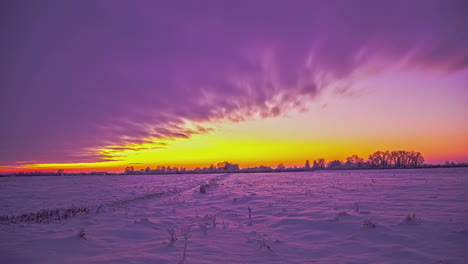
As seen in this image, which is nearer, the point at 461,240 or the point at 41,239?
the point at 461,240

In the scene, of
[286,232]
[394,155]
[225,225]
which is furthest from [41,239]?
[394,155]

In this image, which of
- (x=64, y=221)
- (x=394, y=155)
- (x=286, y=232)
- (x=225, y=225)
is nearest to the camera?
(x=286, y=232)

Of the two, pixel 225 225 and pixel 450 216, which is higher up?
pixel 450 216

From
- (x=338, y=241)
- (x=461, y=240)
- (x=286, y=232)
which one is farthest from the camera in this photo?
(x=286, y=232)

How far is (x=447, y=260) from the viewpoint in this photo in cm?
435

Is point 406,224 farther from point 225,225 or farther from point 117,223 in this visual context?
point 117,223

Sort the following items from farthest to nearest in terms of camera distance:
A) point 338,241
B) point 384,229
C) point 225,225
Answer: point 225,225, point 384,229, point 338,241

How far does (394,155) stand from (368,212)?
172 metres

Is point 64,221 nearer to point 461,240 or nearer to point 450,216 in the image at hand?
point 461,240

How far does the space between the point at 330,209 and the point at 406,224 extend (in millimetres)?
3156

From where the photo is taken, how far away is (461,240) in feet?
17.3

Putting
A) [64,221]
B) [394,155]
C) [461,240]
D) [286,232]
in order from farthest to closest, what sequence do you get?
1. [394,155]
2. [64,221]
3. [286,232]
4. [461,240]

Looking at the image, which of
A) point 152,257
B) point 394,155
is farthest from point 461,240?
point 394,155

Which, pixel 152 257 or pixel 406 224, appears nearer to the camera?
pixel 152 257
